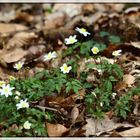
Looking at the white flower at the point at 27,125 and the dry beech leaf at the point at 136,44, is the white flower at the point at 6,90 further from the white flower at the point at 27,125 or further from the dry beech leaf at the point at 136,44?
the dry beech leaf at the point at 136,44

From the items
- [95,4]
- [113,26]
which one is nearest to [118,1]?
[95,4]

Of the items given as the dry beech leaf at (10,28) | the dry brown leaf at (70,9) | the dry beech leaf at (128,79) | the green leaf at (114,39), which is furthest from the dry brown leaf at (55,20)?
the dry beech leaf at (128,79)

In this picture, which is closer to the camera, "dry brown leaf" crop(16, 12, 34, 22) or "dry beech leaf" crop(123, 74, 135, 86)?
"dry beech leaf" crop(123, 74, 135, 86)

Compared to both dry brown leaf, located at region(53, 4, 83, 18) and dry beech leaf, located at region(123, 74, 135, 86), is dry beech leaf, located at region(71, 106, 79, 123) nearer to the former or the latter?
dry beech leaf, located at region(123, 74, 135, 86)

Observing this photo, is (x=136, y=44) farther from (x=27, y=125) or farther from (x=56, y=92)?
(x=27, y=125)

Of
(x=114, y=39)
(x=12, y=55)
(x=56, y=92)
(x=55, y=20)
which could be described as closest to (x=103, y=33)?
(x=114, y=39)

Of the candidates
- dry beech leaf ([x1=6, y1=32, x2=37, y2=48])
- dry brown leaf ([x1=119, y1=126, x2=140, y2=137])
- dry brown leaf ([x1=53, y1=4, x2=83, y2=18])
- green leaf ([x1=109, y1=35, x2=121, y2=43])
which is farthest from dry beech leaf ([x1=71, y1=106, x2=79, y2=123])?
dry brown leaf ([x1=53, y1=4, x2=83, y2=18])
